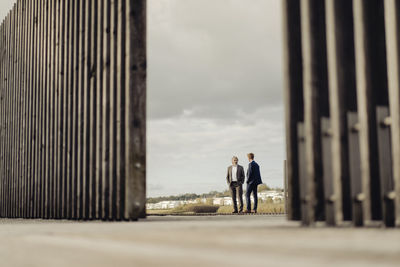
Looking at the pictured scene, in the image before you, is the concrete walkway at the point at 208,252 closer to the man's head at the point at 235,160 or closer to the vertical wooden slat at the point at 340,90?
the vertical wooden slat at the point at 340,90

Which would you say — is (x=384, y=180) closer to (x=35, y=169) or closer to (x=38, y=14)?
(x=35, y=169)

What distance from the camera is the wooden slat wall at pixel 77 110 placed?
218 inches

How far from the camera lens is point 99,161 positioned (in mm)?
5879

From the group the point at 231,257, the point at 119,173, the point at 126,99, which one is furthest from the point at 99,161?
the point at 231,257

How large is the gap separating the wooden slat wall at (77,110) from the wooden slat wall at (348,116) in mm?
2181

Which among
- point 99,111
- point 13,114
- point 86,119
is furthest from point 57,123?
point 13,114

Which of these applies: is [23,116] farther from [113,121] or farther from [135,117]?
[135,117]

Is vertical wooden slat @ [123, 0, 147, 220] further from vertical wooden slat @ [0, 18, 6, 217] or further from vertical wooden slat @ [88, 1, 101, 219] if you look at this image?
vertical wooden slat @ [0, 18, 6, 217]

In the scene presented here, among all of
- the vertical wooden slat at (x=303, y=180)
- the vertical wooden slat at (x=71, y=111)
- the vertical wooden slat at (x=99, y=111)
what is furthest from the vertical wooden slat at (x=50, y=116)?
the vertical wooden slat at (x=303, y=180)

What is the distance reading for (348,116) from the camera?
332 centimetres

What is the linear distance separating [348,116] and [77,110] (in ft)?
13.0

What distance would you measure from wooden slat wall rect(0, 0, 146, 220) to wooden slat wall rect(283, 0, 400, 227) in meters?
2.18

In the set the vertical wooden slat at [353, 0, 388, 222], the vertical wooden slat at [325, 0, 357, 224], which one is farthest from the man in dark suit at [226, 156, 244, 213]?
the vertical wooden slat at [353, 0, 388, 222]

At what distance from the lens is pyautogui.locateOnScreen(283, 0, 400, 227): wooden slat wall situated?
3131 millimetres
